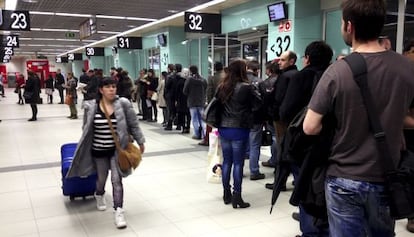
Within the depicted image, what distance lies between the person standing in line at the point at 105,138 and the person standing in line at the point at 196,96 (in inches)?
155

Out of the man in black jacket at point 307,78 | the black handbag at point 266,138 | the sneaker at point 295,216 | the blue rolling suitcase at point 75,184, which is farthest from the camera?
the black handbag at point 266,138

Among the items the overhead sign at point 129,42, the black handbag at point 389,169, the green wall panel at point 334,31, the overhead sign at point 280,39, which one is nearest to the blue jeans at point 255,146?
the black handbag at point 389,169

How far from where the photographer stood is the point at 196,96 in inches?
291

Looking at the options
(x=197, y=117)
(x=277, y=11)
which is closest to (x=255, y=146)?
(x=197, y=117)

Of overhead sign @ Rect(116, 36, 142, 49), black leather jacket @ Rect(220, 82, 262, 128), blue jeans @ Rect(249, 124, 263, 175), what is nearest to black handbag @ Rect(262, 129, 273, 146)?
blue jeans @ Rect(249, 124, 263, 175)

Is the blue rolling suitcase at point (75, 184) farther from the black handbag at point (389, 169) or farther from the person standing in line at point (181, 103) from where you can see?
the person standing in line at point (181, 103)

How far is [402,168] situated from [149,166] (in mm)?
4391

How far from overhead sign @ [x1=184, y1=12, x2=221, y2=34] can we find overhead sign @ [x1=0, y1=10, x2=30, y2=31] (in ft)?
13.8

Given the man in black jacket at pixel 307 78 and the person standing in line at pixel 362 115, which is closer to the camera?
the person standing in line at pixel 362 115

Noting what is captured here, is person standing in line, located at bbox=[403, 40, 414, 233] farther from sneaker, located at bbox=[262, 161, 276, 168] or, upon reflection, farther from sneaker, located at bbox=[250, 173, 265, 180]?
sneaker, located at bbox=[262, 161, 276, 168]

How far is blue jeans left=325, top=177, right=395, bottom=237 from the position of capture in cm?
141

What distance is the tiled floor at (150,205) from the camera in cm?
329

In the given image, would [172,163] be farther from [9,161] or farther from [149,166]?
[9,161]

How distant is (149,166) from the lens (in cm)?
548
